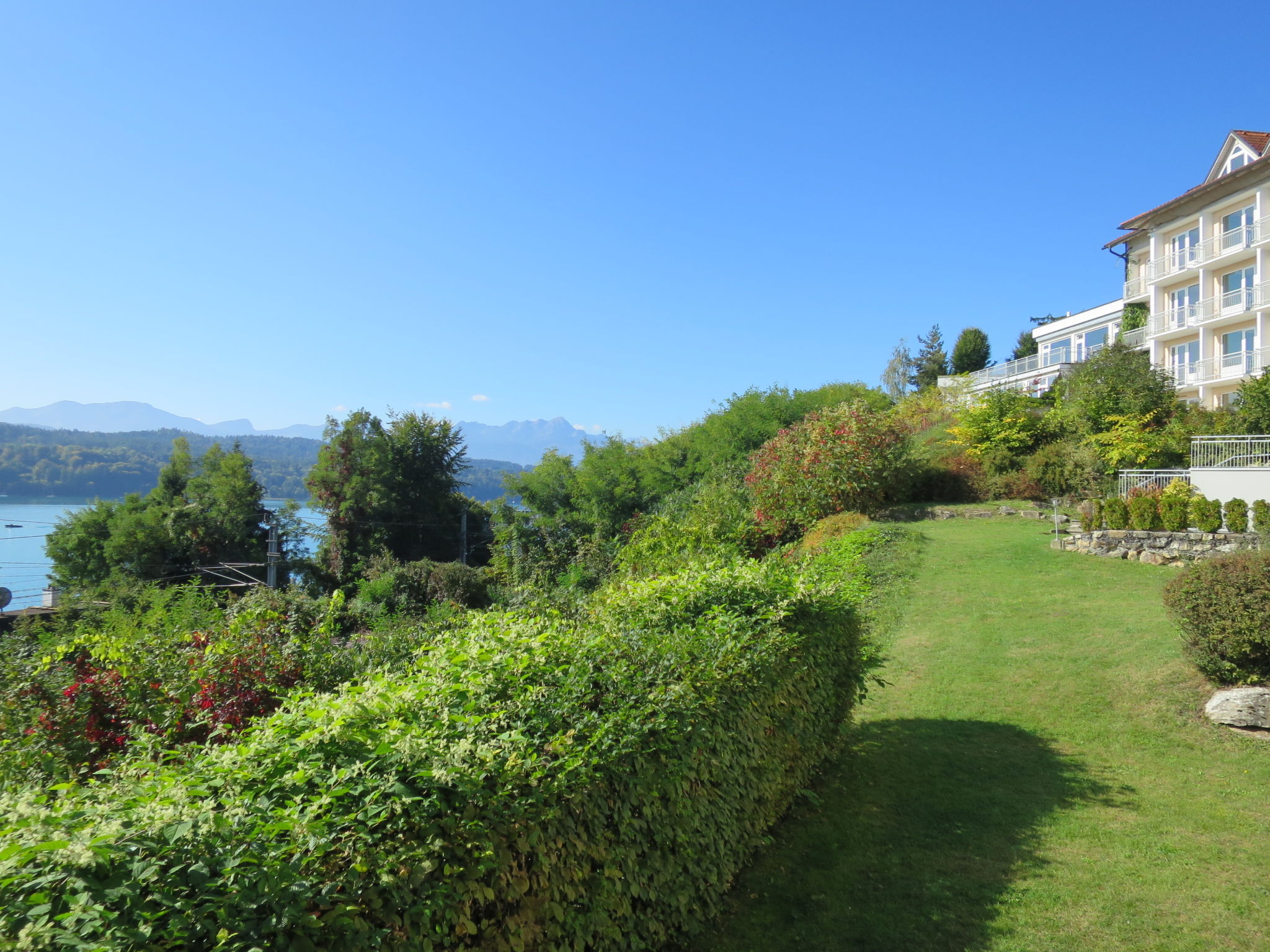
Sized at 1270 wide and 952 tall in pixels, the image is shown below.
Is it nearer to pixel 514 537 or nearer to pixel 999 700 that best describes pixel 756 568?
pixel 999 700

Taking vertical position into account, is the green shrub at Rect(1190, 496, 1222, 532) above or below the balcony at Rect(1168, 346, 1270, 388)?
below

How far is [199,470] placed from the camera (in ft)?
171

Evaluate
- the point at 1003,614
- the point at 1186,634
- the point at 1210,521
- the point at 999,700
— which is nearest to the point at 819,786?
the point at 999,700

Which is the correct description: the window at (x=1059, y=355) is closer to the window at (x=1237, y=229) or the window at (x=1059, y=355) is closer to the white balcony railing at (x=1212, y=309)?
the white balcony railing at (x=1212, y=309)

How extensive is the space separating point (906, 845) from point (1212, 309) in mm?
31868

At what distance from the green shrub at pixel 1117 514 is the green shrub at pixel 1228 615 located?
294 inches

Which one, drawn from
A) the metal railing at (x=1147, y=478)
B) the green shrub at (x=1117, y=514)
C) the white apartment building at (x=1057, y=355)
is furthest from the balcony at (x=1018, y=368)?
the green shrub at (x=1117, y=514)

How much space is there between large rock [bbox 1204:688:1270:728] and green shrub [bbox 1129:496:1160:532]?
8.03 m

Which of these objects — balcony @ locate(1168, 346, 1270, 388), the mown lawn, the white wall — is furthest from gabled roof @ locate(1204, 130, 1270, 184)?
the mown lawn

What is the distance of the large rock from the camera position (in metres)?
7.00

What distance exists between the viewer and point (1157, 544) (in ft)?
45.9

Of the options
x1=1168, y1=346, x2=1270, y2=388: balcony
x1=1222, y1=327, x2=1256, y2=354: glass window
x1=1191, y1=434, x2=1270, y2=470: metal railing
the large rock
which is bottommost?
the large rock

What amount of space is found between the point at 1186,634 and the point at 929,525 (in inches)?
379

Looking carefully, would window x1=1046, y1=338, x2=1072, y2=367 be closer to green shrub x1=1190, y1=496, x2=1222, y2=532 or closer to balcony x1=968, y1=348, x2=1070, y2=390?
balcony x1=968, y1=348, x2=1070, y2=390
